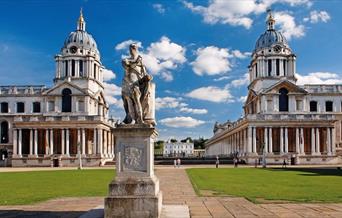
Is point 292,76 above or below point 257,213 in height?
above

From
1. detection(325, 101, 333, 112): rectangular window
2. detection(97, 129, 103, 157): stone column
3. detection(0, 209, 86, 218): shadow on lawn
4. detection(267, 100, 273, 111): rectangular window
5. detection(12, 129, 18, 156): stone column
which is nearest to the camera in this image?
detection(0, 209, 86, 218): shadow on lawn

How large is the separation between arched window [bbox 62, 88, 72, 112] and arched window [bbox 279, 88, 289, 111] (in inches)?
1803

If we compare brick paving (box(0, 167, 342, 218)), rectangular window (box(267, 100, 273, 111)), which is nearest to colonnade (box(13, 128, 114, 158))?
rectangular window (box(267, 100, 273, 111))

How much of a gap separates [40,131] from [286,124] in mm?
50841

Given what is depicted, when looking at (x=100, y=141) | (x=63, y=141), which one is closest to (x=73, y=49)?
(x=63, y=141)

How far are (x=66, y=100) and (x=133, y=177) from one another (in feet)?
285

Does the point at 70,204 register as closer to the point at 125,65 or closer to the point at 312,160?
the point at 125,65

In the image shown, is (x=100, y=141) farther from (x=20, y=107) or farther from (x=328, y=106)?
(x=328, y=106)

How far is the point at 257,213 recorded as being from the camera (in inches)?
591

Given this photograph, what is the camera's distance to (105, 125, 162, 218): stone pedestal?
1285 centimetres

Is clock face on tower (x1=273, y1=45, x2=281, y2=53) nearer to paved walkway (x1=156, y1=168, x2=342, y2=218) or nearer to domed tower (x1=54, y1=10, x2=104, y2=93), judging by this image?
domed tower (x1=54, y1=10, x2=104, y2=93)

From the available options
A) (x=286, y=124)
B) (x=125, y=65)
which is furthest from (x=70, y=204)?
(x=286, y=124)

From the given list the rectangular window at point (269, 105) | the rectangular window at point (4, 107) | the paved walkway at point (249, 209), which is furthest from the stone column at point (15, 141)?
the paved walkway at point (249, 209)

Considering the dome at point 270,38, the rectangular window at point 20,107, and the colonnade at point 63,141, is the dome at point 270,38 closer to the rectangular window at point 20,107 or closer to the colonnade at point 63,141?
the colonnade at point 63,141
